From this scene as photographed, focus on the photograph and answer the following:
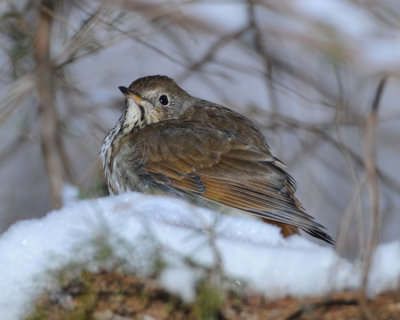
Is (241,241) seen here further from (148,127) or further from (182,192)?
(148,127)

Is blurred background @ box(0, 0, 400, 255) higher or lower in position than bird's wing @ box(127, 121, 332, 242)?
higher

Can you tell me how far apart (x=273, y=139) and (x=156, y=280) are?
2.73 metres

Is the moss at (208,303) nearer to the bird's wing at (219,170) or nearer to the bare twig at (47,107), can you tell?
the bird's wing at (219,170)

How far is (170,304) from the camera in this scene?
2.45 m

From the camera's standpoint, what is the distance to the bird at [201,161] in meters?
3.57

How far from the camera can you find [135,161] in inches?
153

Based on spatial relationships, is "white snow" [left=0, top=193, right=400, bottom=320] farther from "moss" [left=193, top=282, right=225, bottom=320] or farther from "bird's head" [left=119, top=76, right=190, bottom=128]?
"bird's head" [left=119, top=76, right=190, bottom=128]

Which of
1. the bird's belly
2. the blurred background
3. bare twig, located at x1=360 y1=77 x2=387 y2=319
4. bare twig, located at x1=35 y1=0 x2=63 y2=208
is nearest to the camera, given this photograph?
bare twig, located at x1=360 y1=77 x2=387 y2=319

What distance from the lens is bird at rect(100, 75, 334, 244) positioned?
357 centimetres

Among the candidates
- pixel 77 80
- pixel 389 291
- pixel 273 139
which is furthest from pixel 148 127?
pixel 389 291

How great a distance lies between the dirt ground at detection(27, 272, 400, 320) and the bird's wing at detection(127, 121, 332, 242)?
3.44 ft

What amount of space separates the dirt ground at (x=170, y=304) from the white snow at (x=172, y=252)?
0.04m

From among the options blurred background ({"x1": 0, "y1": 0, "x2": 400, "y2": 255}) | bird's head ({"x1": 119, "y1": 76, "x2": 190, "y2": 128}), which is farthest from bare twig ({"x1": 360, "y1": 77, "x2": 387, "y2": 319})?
bird's head ({"x1": 119, "y1": 76, "x2": 190, "y2": 128})

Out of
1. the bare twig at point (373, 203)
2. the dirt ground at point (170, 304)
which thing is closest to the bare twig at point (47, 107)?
the dirt ground at point (170, 304)
